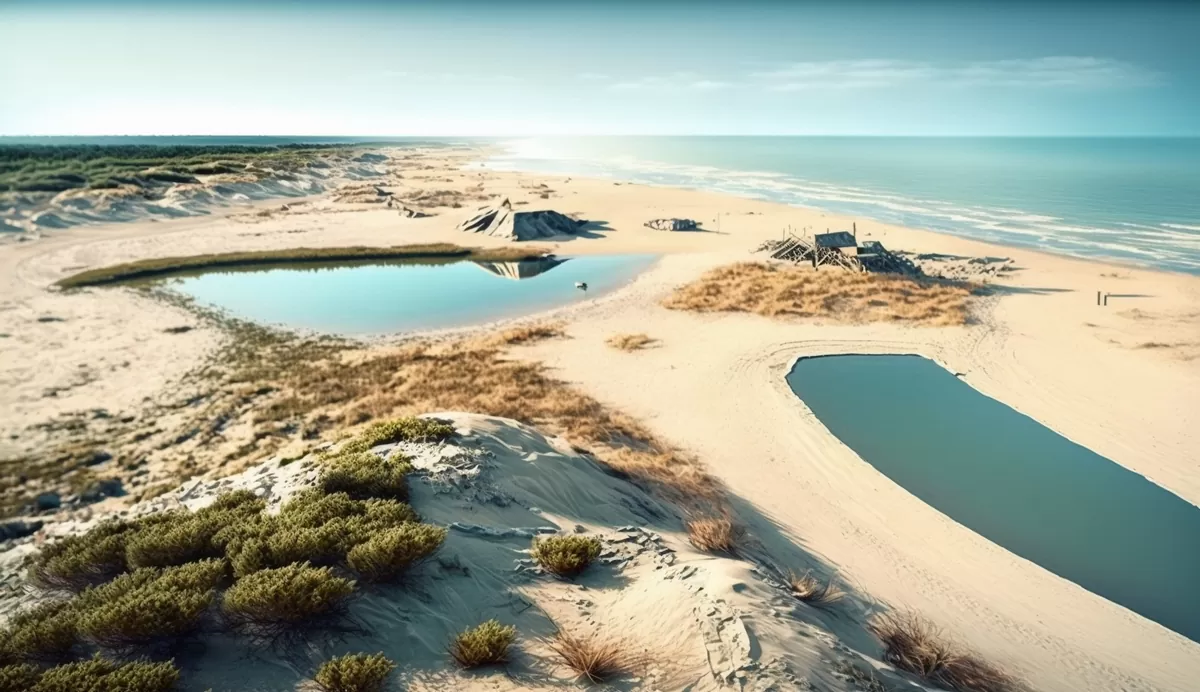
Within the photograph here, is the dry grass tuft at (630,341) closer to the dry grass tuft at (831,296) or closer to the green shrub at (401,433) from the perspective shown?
the dry grass tuft at (831,296)

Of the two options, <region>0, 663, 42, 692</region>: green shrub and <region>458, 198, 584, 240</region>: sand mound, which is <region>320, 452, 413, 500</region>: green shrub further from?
<region>458, 198, 584, 240</region>: sand mound

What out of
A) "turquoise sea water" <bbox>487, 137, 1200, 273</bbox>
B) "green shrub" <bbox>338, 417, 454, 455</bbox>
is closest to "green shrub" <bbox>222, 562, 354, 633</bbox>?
"green shrub" <bbox>338, 417, 454, 455</bbox>

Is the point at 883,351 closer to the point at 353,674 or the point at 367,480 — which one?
the point at 367,480

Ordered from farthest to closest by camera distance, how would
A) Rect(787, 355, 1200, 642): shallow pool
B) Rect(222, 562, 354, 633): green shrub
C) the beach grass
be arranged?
the beach grass, Rect(787, 355, 1200, 642): shallow pool, Rect(222, 562, 354, 633): green shrub

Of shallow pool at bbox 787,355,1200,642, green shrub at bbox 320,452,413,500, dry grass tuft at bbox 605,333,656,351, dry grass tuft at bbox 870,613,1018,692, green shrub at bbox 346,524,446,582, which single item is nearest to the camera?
green shrub at bbox 346,524,446,582

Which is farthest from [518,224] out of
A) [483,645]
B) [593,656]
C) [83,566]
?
[593,656]

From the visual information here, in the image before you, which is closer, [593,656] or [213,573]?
[593,656]

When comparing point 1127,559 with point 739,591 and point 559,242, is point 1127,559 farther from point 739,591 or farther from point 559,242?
point 559,242

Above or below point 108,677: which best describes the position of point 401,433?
below
